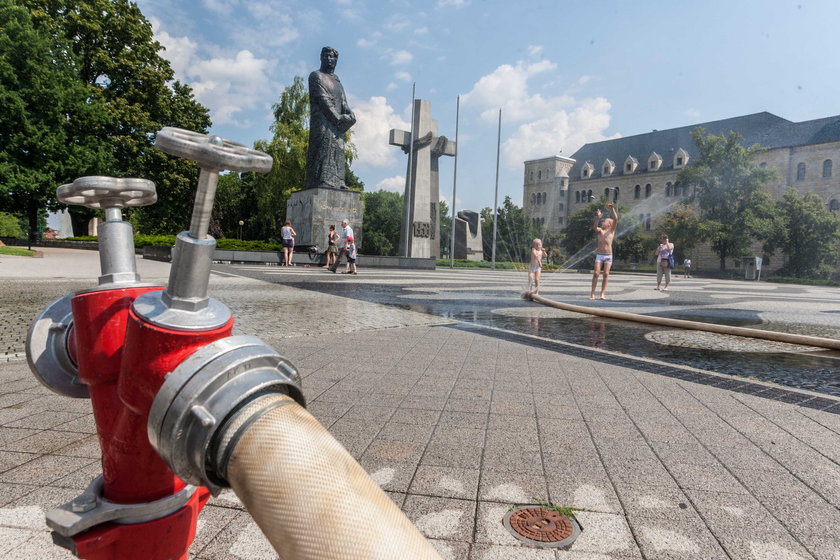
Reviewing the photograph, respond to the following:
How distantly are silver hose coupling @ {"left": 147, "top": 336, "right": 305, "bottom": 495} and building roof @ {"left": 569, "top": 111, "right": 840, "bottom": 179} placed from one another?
280 ft

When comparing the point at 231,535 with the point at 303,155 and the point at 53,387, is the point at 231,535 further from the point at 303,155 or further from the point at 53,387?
the point at 303,155

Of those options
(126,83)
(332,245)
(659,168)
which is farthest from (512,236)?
(332,245)

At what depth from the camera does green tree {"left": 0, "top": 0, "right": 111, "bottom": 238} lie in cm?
2827

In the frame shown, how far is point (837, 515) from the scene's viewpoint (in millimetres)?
2150

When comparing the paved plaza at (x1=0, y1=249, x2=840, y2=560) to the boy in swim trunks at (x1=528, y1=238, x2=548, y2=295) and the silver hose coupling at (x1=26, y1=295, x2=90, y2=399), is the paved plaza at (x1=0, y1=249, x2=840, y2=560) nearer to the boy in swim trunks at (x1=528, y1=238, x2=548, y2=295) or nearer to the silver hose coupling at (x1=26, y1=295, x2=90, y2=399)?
the silver hose coupling at (x1=26, y1=295, x2=90, y2=399)

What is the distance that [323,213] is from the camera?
88.5 feet

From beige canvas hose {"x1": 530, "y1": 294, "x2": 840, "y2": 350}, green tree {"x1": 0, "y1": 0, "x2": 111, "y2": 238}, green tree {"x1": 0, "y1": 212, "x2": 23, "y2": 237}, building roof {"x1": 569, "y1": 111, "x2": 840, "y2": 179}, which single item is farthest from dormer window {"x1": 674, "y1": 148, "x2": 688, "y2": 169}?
green tree {"x1": 0, "y1": 212, "x2": 23, "y2": 237}

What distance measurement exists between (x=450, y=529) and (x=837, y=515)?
1532mm

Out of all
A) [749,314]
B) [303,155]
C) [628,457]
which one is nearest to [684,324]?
[749,314]

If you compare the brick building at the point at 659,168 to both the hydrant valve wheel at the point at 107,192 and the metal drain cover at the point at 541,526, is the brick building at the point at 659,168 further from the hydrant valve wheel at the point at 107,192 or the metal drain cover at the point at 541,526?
the hydrant valve wheel at the point at 107,192

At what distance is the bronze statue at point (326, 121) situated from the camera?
87.0 feet

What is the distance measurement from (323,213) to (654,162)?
77914 mm

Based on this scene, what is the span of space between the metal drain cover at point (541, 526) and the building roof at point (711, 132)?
8388cm

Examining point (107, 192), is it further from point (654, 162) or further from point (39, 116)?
point (654, 162)
